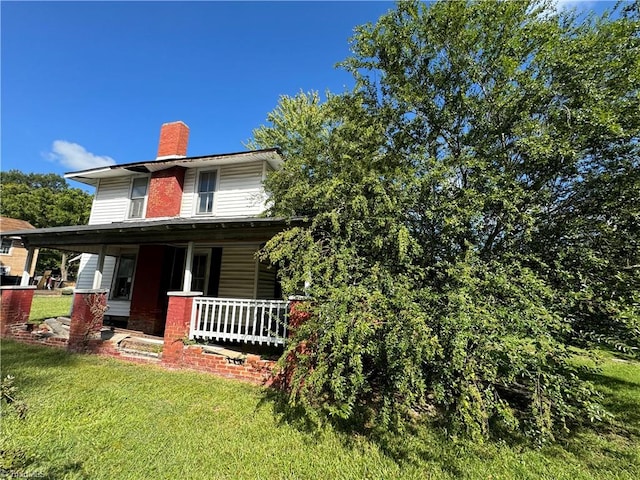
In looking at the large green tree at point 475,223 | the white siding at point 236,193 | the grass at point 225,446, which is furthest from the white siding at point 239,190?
the grass at point 225,446

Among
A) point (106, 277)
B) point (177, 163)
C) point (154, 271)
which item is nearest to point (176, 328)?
point (154, 271)

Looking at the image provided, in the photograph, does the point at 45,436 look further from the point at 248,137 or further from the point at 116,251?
the point at 248,137

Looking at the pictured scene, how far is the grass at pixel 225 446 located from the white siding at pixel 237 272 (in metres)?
4.72

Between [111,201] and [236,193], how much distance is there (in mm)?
5598

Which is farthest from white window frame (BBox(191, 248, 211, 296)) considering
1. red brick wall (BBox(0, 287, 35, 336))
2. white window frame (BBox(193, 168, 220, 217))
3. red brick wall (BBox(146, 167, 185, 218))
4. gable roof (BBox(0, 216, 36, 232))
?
gable roof (BBox(0, 216, 36, 232))

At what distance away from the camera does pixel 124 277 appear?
11.8m

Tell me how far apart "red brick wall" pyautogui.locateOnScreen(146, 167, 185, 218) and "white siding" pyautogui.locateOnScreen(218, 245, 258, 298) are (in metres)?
2.47

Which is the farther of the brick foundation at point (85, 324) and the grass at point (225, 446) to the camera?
the brick foundation at point (85, 324)

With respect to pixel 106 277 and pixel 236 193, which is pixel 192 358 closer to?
pixel 236 193

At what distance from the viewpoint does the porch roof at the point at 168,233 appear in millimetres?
6812

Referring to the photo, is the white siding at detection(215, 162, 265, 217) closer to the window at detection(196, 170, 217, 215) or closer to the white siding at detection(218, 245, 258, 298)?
the window at detection(196, 170, 217, 215)

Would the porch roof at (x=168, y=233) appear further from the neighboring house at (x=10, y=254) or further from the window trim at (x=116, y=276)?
the neighboring house at (x=10, y=254)

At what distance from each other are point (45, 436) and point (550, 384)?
21.0 ft

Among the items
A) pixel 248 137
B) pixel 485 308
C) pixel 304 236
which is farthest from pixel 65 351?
pixel 248 137
